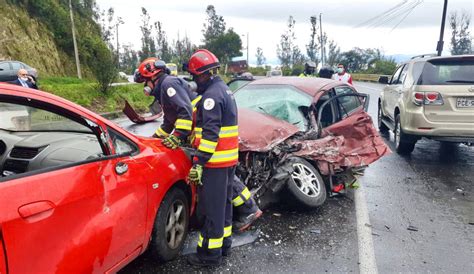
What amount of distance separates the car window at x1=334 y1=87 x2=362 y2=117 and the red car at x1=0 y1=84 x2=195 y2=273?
3140 mm

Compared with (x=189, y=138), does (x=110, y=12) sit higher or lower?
higher

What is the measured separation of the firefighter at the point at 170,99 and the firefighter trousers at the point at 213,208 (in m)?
0.42

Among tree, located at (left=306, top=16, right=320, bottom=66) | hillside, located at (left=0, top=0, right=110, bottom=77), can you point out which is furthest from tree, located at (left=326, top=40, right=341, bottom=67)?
hillside, located at (left=0, top=0, right=110, bottom=77)

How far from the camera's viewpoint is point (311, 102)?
536 cm

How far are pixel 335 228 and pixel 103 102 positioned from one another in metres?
12.2

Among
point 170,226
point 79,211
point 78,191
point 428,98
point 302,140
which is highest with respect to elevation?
point 428,98

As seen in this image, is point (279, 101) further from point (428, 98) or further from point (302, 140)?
point (428, 98)

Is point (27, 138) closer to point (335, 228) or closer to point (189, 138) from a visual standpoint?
point (189, 138)

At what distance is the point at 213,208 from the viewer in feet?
10.7

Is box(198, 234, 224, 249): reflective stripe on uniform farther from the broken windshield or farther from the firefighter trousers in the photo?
the broken windshield

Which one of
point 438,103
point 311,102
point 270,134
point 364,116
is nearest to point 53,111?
point 270,134

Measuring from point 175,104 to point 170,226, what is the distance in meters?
1.24

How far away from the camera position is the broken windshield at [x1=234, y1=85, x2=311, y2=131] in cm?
529

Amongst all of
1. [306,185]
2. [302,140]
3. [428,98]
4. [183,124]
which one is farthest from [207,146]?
[428,98]
